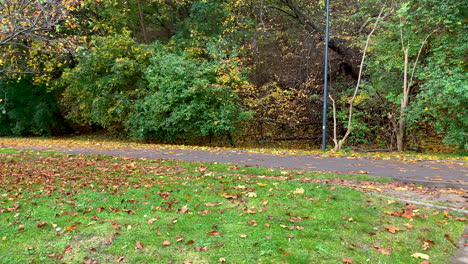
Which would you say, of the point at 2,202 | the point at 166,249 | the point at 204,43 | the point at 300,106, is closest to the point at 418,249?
the point at 166,249

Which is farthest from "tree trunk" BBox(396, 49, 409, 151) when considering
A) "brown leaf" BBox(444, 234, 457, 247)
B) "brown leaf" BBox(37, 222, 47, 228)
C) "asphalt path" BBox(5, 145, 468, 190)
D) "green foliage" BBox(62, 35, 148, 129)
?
"brown leaf" BBox(37, 222, 47, 228)

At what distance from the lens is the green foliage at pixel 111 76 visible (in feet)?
57.6

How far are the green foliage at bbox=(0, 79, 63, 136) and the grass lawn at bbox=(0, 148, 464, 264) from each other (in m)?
16.7

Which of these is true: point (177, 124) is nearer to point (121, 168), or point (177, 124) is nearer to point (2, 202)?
point (121, 168)

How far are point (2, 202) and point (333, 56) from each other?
17650mm

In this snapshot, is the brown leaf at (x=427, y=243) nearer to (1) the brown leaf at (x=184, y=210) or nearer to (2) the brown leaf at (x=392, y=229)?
(2) the brown leaf at (x=392, y=229)

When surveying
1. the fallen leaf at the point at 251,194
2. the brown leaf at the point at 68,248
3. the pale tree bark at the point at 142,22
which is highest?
the pale tree bark at the point at 142,22

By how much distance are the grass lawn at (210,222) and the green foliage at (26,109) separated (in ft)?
54.8

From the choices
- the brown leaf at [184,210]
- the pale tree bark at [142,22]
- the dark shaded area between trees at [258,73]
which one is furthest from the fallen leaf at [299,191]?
the pale tree bark at [142,22]

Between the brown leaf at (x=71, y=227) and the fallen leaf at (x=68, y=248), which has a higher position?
the brown leaf at (x=71, y=227)

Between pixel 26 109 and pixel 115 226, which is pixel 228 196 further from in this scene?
pixel 26 109

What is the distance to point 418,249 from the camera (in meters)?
4.38

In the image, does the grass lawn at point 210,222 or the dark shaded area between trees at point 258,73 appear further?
the dark shaded area between trees at point 258,73

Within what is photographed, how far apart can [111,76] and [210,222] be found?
14.6 metres
